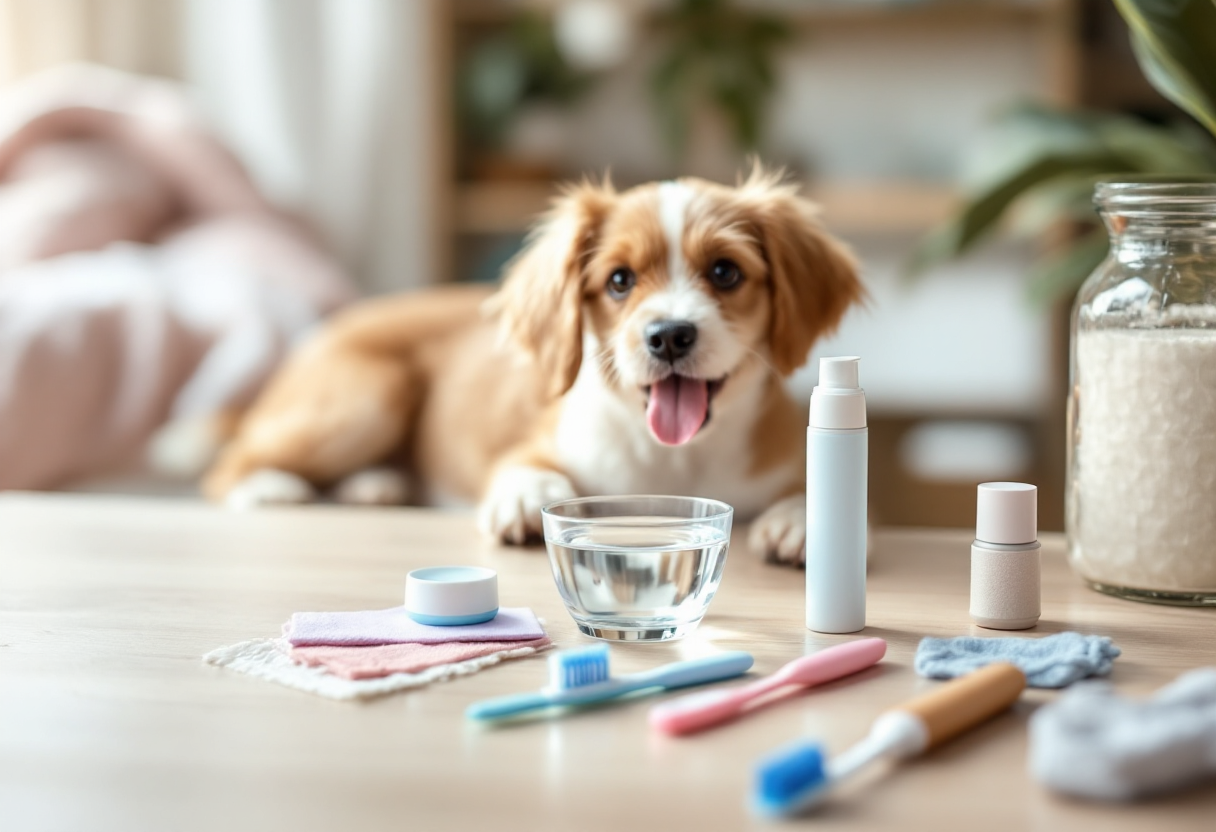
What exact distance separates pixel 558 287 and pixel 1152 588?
645mm

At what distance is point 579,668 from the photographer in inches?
27.5

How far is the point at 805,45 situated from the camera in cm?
332

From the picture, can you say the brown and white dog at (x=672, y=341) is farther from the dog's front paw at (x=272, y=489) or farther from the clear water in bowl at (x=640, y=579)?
the dog's front paw at (x=272, y=489)

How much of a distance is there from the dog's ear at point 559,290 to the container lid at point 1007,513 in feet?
1.78

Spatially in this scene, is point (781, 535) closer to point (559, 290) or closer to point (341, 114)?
point (559, 290)

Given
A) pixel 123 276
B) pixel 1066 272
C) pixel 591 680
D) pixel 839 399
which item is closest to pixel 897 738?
pixel 591 680

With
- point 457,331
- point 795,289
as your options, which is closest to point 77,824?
point 795,289

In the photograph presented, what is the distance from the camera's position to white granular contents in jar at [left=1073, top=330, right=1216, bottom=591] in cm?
89

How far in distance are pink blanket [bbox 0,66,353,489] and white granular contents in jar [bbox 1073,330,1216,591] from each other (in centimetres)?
160

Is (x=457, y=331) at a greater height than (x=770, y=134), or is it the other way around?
(x=770, y=134)

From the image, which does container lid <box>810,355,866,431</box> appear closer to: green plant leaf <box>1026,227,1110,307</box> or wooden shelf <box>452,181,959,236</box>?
green plant leaf <box>1026,227,1110,307</box>

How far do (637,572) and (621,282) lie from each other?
0.53 metres

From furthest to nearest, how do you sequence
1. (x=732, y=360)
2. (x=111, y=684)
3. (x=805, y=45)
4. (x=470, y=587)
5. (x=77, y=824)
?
1. (x=805, y=45)
2. (x=732, y=360)
3. (x=470, y=587)
4. (x=111, y=684)
5. (x=77, y=824)

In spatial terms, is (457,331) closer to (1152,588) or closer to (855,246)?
(1152,588)
